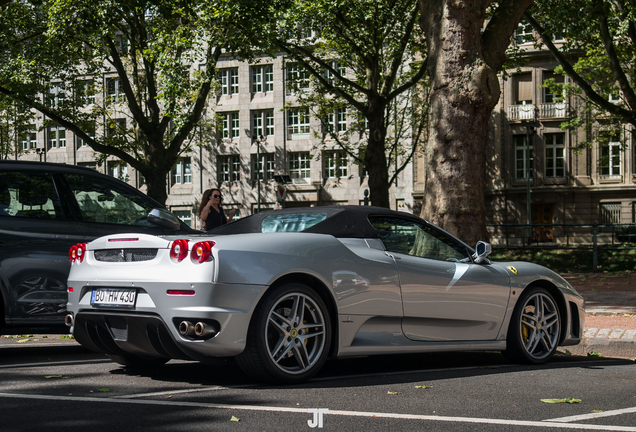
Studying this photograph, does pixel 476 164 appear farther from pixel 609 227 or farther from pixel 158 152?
pixel 158 152

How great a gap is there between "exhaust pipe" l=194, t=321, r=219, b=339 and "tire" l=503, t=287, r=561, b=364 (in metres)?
3.17

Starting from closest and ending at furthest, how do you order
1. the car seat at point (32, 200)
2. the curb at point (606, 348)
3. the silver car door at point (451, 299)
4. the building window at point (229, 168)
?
the silver car door at point (451, 299) < the car seat at point (32, 200) < the curb at point (606, 348) < the building window at point (229, 168)

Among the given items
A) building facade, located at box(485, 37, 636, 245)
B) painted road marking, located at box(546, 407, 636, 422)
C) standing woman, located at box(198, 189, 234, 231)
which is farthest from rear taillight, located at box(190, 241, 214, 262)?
building facade, located at box(485, 37, 636, 245)

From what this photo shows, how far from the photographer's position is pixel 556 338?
7.14 m

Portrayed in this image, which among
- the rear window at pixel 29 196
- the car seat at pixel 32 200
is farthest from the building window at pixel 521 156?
the car seat at pixel 32 200

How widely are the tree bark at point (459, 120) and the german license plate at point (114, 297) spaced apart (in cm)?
664

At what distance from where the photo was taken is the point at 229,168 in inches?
2200

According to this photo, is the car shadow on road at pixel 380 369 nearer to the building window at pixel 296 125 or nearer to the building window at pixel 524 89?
the building window at pixel 524 89

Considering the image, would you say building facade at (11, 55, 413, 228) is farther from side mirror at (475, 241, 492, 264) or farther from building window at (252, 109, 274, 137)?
side mirror at (475, 241, 492, 264)

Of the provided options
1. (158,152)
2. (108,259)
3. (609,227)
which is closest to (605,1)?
(609,227)

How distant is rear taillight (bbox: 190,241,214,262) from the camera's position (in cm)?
496

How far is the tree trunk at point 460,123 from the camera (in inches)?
436

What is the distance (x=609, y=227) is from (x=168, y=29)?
14.3m

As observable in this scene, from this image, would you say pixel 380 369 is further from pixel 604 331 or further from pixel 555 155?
pixel 555 155
